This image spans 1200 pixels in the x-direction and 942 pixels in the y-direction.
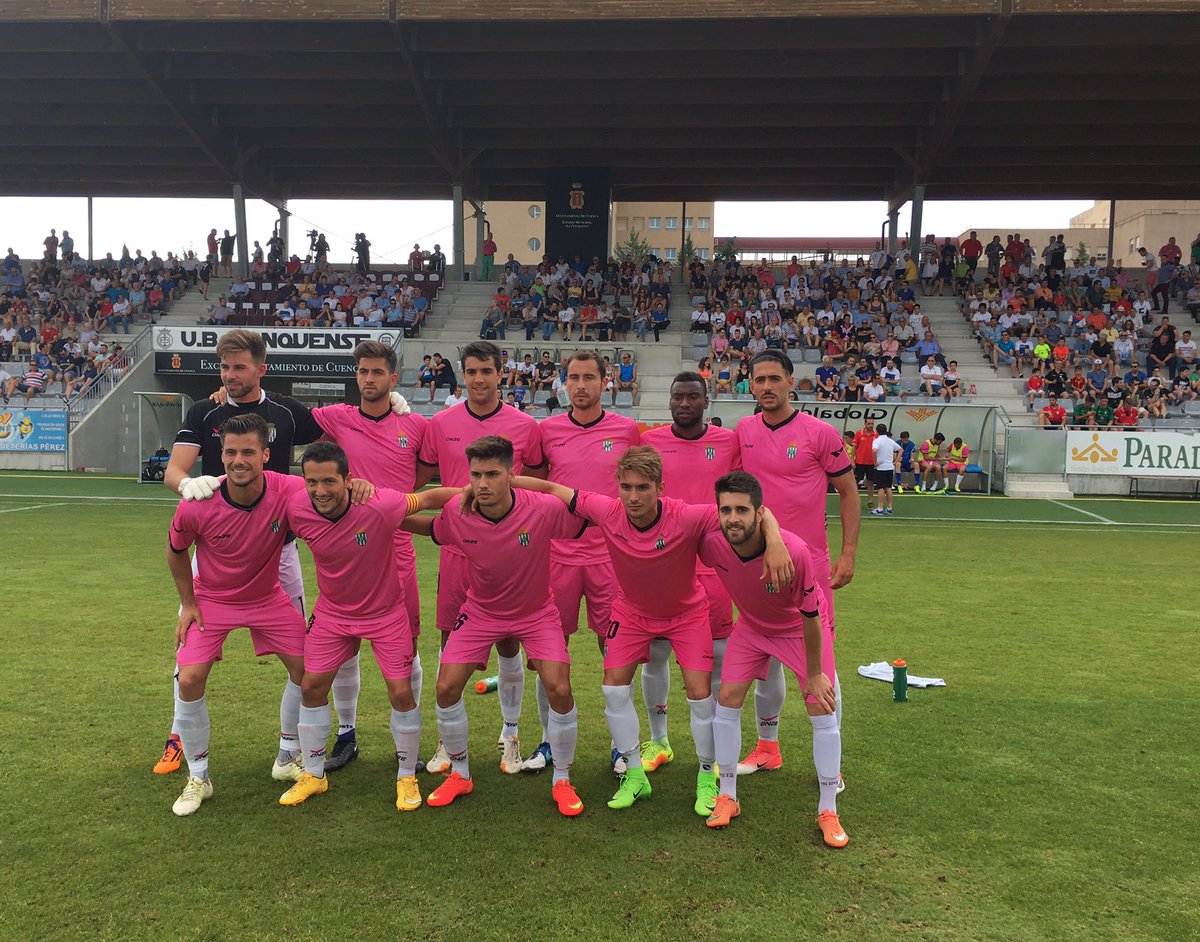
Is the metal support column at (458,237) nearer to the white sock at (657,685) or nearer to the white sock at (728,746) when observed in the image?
the white sock at (657,685)

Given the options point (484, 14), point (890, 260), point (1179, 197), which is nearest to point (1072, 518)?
point (890, 260)

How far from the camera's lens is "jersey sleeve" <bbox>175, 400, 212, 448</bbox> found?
5.41 m

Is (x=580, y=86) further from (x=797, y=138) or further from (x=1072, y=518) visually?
(x=1072, y=518)

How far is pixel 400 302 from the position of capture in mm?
29078

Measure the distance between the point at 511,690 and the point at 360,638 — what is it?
933mm

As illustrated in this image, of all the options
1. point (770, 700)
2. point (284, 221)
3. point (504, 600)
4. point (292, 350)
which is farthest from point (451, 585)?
point (284, 221)

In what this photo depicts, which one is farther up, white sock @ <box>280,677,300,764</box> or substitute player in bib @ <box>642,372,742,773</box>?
substitute player in bib @ <box>642,372,742,773</box>

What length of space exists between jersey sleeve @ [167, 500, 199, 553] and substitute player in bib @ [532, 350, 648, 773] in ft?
6.61

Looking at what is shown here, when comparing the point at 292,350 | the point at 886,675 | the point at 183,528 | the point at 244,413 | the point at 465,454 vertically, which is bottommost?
the point at 886,675

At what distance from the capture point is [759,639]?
4781 mm

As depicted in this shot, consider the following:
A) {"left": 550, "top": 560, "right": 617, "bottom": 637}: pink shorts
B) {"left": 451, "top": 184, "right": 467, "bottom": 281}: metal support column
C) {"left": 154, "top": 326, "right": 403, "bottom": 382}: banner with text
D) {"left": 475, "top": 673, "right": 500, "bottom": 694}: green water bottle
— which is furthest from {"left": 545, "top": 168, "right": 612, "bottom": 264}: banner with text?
{"left": 550, "top": 560, "right": 617, "bottom": 637}: pink shorts

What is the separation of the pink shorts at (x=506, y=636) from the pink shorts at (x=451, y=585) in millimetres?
382

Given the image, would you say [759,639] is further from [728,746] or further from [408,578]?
[408,578]

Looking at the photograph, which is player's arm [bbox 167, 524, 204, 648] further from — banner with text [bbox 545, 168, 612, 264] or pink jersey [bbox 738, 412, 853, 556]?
banner with text [bbox 545, 168, 612, 264]
